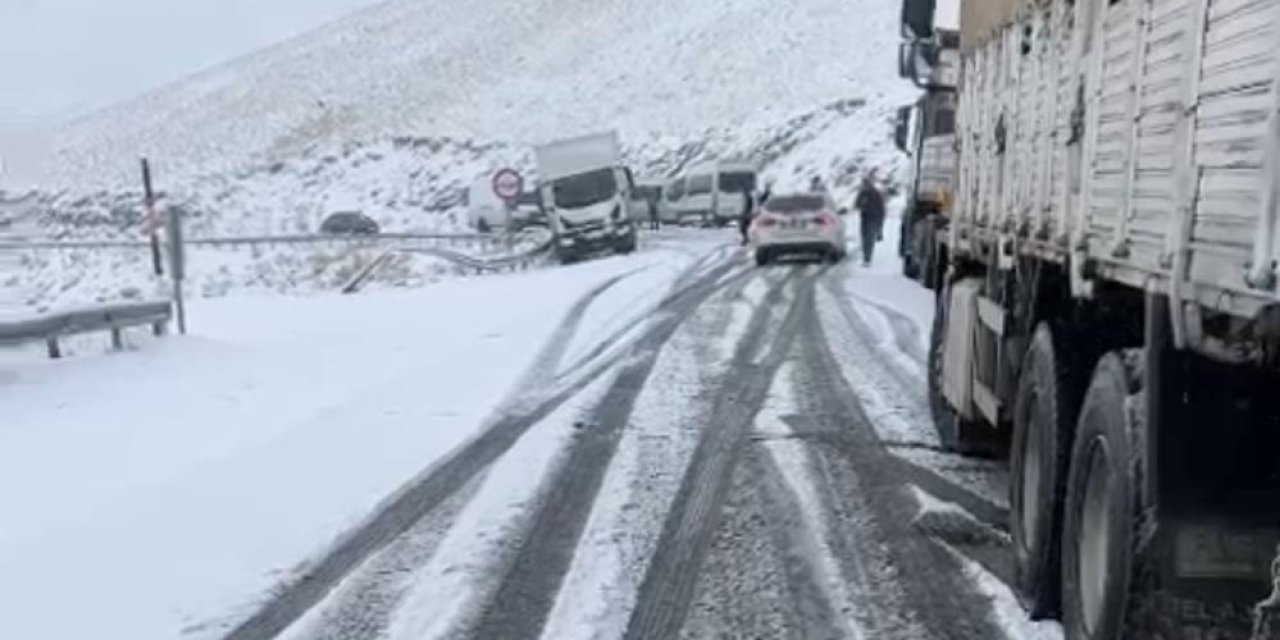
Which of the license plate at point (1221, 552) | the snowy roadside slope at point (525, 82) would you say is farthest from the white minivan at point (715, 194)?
the license plate at point (1221, 552)

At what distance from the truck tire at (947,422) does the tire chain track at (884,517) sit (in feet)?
1.43

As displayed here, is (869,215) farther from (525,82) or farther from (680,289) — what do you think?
(525,82)

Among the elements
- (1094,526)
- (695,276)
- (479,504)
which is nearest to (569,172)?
(695,276)

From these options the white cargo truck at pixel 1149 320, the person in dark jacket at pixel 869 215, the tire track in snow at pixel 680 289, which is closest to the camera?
the white cargo truck at pixel 1149 320

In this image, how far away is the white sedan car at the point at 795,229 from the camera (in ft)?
98.9

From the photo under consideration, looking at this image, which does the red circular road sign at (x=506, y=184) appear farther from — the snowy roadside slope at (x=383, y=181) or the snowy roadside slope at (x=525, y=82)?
the snowy roadside slope at (x=525, y=82)

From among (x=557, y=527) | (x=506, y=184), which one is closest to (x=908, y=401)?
(x=557, y=527)

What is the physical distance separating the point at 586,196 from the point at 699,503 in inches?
1067

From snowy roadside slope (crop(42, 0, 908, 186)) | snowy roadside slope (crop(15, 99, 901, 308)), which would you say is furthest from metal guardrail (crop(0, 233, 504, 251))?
snowy roadside slope (crop(42, 0, 908, 186))

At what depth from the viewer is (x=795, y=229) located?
30.3 m

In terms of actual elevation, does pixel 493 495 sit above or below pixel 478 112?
below

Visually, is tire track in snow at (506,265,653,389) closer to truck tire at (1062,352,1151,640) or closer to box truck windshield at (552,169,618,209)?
truck tire at (1062,352,1151,640)

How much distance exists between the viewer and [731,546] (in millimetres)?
7258

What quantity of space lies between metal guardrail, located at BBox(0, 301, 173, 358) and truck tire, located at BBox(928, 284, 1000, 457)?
24.3 ft
